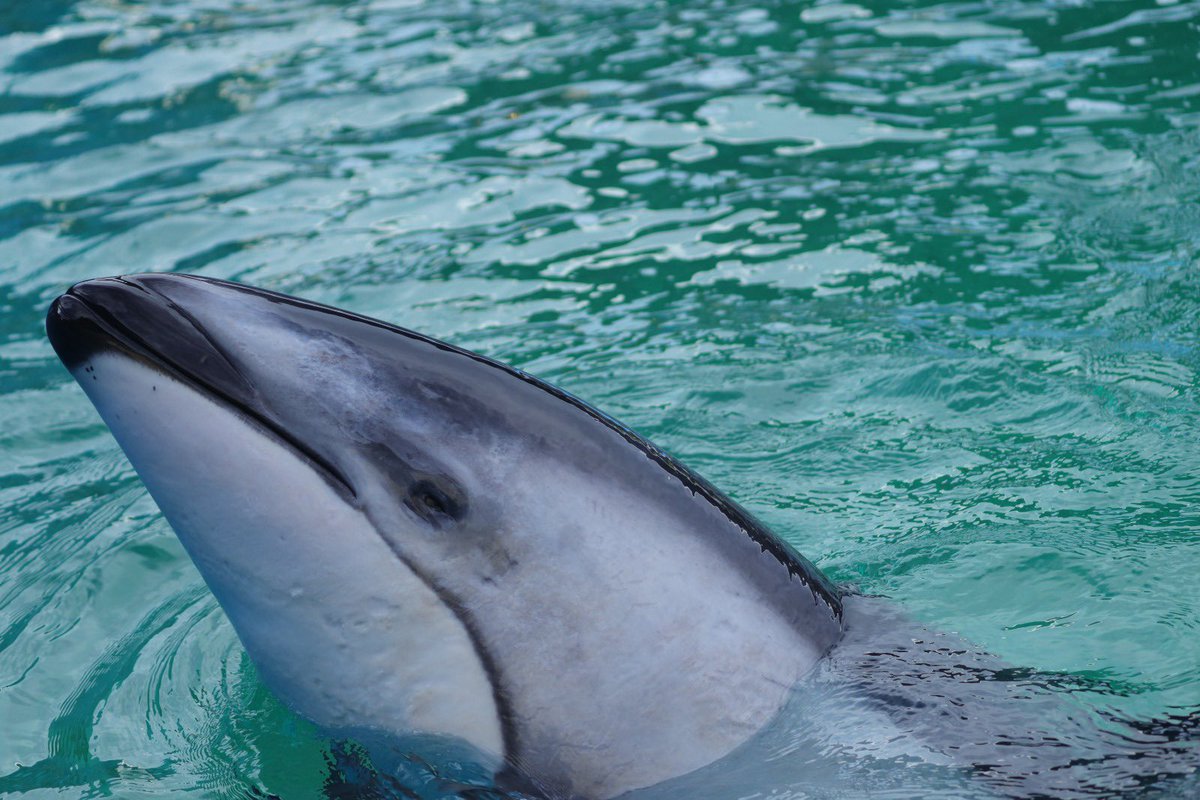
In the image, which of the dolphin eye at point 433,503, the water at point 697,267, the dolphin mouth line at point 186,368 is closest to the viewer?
the dolphin mouth line at point 186,368

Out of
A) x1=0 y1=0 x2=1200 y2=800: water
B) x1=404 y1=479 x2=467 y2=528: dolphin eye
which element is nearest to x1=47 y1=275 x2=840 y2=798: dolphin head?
x1=404 y1=479 x2=467 y2=528: dolphin eye

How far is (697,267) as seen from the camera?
25.4ft

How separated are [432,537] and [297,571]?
30 centimetres

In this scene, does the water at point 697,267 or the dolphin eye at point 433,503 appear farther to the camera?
the water at point 697,267

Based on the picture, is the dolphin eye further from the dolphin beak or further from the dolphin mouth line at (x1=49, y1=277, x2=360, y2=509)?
the dolphin beak

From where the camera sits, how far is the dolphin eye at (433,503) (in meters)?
3.00

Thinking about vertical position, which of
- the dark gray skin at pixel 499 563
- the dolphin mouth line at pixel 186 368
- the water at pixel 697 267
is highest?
the dolphin mouth line at pixel 186 368

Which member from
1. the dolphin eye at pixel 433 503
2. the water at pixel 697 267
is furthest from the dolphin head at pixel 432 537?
the water at pixel 697 267

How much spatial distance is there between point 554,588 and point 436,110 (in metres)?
8.27

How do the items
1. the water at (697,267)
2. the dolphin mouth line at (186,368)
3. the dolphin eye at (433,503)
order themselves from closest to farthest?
the dolphin mouth line at (186,368)
the dolphin eye at (433,503)
the water at (697,267)

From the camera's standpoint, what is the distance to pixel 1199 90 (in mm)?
9125

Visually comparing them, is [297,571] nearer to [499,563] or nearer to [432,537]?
[432,537]

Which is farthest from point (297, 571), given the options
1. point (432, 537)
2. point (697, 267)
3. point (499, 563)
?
point (697, 267)

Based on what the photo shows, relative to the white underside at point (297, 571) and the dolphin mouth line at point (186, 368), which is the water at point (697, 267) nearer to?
the white underside at point (297, 571)
